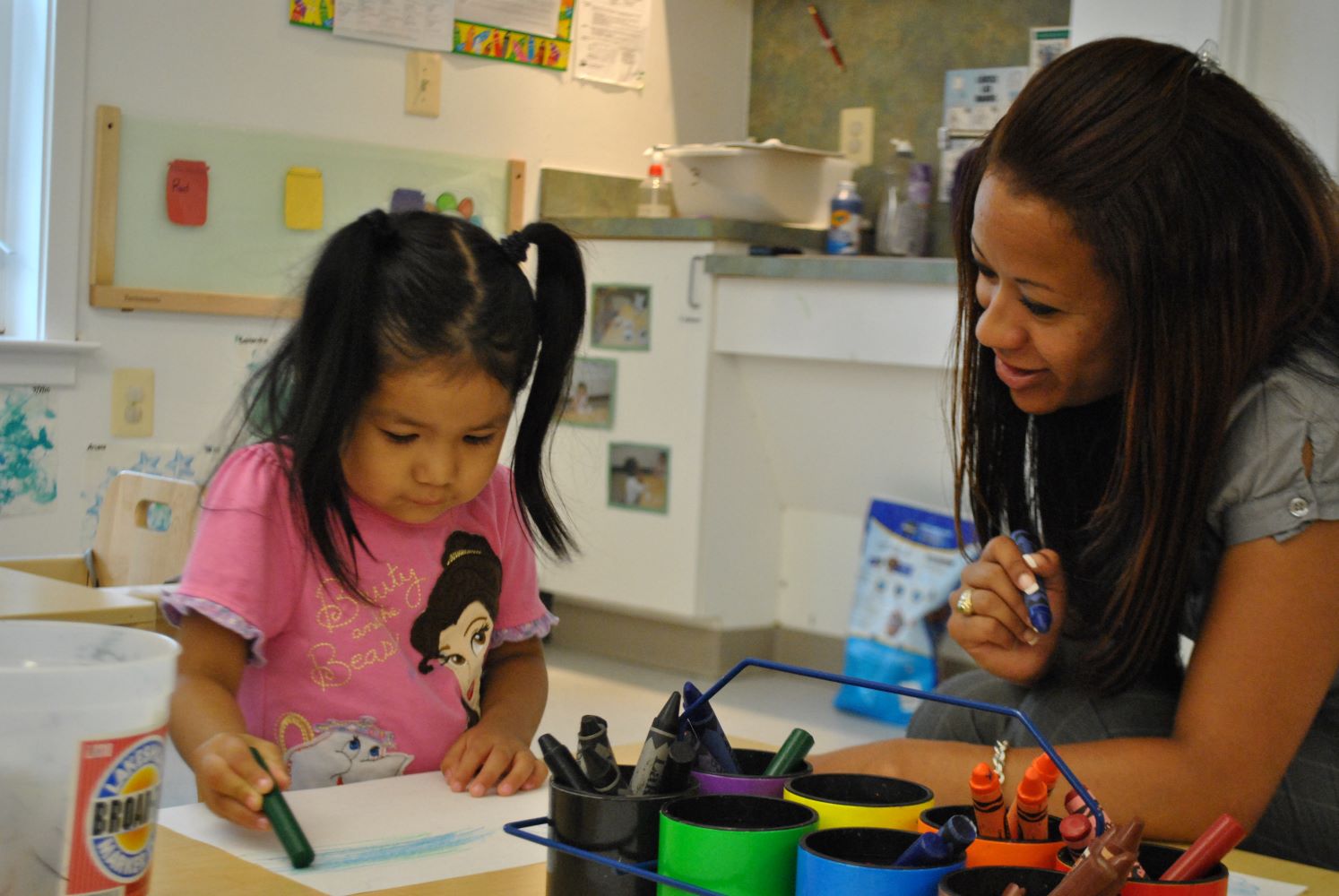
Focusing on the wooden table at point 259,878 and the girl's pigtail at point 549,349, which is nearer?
the wooden table at point 259,878

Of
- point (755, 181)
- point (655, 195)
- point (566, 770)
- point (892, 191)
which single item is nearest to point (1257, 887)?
point (566, 770)

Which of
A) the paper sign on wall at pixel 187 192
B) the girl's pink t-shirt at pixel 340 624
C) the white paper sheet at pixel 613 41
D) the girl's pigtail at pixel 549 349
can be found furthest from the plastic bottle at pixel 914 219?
the girl's pink t-shirt at pixel 340 624

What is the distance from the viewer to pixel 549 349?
1.30 meters

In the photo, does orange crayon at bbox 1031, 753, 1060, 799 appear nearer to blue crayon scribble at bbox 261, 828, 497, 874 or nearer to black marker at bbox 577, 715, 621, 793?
black marker at bbox 577, 715, 621, 793

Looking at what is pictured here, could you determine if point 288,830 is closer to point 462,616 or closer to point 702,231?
point 462,616

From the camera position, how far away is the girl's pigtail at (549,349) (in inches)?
50.9

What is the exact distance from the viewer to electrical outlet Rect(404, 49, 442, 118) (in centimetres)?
355

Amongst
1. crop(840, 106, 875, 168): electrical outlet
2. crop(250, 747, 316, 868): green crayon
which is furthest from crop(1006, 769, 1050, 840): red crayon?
crop(840, 106, 875, 168): electrical outlet

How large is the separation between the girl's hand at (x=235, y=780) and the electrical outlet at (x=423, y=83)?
287 centimetres

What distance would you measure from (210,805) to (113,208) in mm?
2415

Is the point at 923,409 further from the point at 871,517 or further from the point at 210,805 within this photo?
the point at 210,805

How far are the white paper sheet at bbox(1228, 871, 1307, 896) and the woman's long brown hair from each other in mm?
304

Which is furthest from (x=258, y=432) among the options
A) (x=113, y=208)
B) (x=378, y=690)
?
(x=113, y=208)

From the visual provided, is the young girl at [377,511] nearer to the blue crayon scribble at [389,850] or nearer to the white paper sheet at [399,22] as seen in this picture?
the blue crayon scribble at [389,850]
